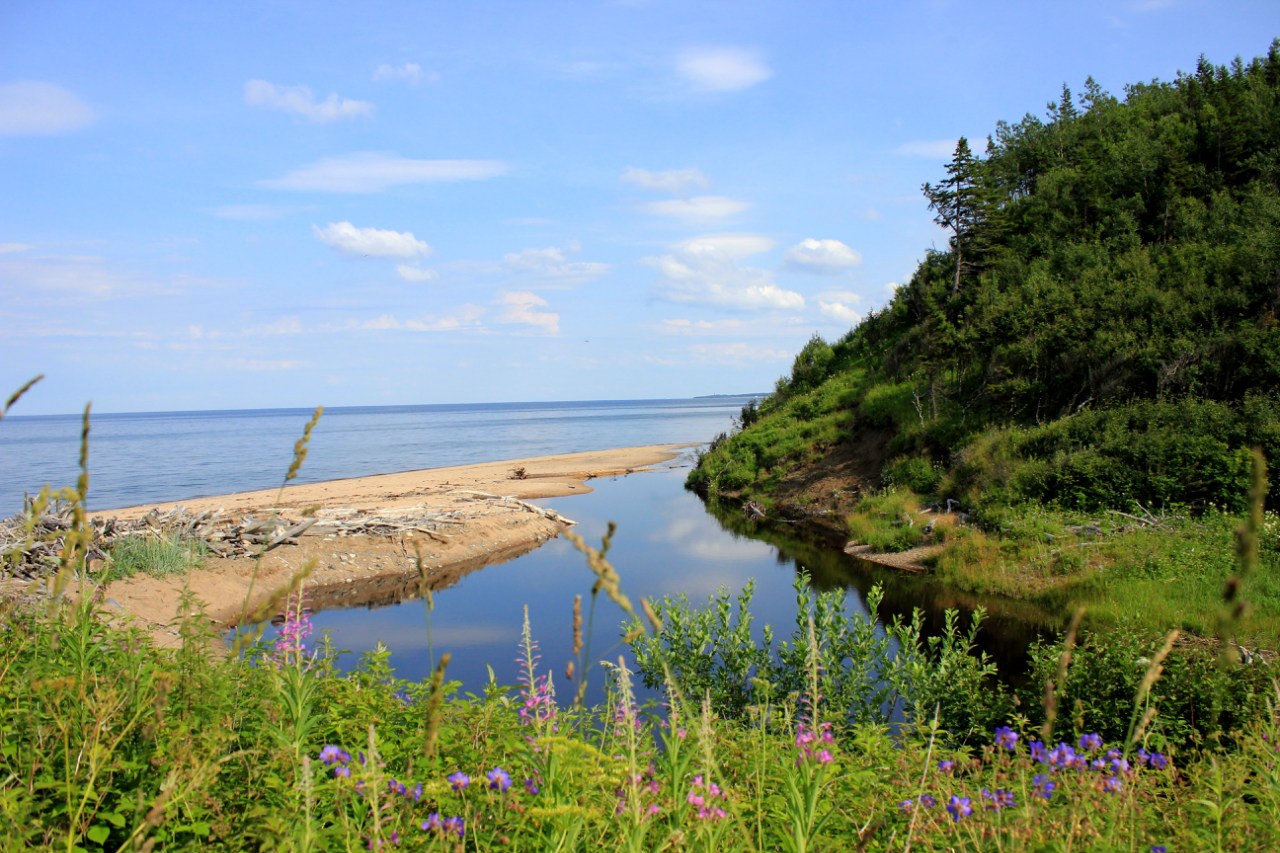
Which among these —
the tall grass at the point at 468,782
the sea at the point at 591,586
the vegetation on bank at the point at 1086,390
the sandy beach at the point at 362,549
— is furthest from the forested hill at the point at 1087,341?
the tall grass at the point at 468,782

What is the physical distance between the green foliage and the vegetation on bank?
1657cm

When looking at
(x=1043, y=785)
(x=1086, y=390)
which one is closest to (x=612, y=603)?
(x=1086, y=390)

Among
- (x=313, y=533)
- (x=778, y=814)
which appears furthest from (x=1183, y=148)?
(x=778, y=814)

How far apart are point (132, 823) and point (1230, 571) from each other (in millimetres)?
17073

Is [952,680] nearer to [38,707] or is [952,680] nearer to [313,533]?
[38,707]

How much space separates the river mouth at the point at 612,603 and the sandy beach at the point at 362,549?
31.1 inches

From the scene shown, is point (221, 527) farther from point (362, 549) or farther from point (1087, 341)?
point (1087, 341)

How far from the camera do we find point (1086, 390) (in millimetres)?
22047

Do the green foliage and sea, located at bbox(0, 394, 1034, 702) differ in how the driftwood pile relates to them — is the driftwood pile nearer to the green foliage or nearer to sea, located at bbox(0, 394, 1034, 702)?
the green foliage

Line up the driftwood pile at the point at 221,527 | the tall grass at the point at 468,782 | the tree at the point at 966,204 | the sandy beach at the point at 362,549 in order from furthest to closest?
the tree at the point at 966,204 < the sandy beach at the point at 362,549 < the driftwood pile at the point at 221,527 < the tall grass at the point at 468,782

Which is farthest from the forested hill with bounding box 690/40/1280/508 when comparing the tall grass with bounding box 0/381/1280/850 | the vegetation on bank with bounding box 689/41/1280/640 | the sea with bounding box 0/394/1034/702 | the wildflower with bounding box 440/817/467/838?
the wildflower with bounding box 440/817/467/838

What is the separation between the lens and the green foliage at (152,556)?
15690 millimetres

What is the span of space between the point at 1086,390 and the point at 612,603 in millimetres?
14429

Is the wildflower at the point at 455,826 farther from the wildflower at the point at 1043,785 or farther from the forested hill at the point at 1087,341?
the forested hill at the point at 1087,341
